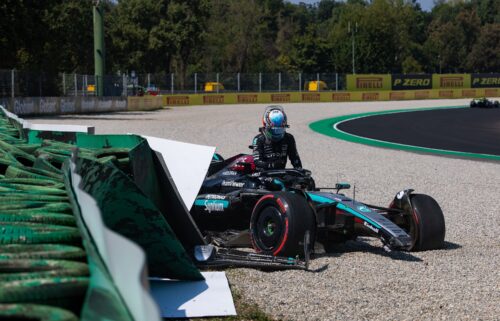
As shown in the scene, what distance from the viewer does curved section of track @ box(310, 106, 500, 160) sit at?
19.5 metres

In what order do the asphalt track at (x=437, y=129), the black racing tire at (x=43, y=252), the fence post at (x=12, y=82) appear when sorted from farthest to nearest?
the fence post at (x=12, y=82), the asphalt track at (x=437, y=129), the black racing tire at (x=43, y=252)

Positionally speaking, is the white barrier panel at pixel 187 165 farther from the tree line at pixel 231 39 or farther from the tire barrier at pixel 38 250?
the tree line at pixel 231 39

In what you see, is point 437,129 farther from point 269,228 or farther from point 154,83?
point 154,83

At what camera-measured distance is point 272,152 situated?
26.1 feet

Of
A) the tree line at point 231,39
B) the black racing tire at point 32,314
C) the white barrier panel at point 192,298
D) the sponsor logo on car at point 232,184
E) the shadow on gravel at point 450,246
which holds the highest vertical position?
the tree line at point 231,39

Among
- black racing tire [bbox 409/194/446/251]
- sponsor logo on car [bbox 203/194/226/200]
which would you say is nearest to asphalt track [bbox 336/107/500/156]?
black racing tire [bbox 409/194/446/251]

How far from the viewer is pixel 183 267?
5.04 m

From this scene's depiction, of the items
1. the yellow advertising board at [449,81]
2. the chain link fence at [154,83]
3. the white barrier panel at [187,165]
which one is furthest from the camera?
the yellow advertising board at [449,81]

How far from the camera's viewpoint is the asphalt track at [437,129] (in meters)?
20.5

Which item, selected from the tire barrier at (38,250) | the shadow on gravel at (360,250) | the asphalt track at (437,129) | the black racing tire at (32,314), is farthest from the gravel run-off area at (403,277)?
the asphalt track at (437,129)

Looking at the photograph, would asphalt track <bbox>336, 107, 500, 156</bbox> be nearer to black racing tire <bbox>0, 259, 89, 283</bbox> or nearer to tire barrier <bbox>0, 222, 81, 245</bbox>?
tire barrier <bbox>0, 222, 81, 245</bbox>

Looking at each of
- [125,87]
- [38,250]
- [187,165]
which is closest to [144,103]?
[125,87]

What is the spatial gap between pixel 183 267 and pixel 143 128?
19.8 m

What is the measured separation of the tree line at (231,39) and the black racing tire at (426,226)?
3069cm
